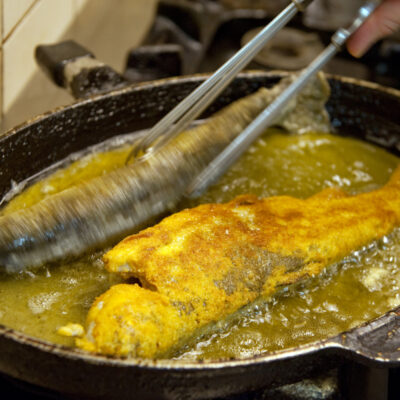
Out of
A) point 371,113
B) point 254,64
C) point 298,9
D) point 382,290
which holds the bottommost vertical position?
point 382,290

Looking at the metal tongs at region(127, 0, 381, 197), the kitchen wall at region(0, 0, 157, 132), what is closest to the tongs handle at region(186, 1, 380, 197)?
the metal tongs at region(127, 0, 381, 197)

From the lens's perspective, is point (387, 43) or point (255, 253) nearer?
point (255, 253)

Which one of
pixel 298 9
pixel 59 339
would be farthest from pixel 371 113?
pixel 59 339

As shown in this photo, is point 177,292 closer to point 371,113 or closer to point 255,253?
point 255,253

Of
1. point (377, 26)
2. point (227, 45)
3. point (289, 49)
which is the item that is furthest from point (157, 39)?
point (377, 26)

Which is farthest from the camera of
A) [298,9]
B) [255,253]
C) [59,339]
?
[298,9]

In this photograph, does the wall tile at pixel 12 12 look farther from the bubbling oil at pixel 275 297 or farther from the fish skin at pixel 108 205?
the fish skin at pixel 108 205

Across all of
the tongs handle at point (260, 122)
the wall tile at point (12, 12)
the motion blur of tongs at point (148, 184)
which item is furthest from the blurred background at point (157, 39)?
the tongs handle at point (260, 122)
